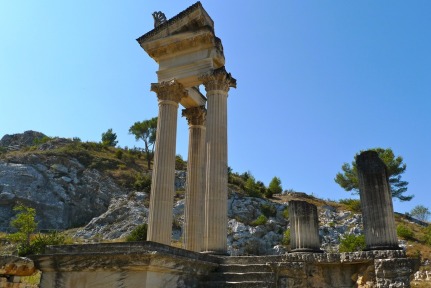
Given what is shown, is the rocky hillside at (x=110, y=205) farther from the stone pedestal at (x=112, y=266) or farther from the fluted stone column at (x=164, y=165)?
the stone pedestal at (x=112, y=266)

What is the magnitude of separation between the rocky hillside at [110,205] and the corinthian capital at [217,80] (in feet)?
71.4

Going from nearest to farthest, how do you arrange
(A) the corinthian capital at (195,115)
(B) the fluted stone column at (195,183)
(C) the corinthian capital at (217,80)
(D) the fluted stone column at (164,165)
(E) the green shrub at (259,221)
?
(D) the fluted stone column at (164,165) → (C) the corinthian capital at (217,80) → (B) the fluted stone column at (195,183) → (A) the corinthian capital at (195,115) → (E) the green shrub at (259,221)

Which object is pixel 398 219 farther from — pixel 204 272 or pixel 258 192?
pixel 204 272

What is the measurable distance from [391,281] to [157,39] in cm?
1301

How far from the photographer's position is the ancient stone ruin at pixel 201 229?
273 inches

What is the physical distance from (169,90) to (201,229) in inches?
234

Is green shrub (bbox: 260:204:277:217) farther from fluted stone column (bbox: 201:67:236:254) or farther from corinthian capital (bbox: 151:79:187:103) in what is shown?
fluted stone column (bbox: 201:67:236:254)

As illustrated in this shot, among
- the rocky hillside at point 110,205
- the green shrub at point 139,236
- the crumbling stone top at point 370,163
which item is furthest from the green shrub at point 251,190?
the crumbling stone top at point 370,163

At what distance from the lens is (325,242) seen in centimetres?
3791

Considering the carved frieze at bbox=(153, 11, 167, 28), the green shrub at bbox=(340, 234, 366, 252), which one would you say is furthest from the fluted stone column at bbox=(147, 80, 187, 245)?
the green shrub at bbox=(340, 234, 366, 252)

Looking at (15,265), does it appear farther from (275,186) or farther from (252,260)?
(275,186)

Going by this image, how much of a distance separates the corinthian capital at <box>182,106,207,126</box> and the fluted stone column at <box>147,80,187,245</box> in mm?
1295

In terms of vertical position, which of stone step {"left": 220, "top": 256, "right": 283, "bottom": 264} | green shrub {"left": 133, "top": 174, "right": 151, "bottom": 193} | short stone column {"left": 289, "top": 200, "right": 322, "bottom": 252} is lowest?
stone step {"left": 220, "top": 256, "right": 283, "bottom": 264}

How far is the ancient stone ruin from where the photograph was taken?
22.8ft
